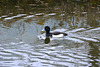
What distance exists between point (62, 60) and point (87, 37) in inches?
159

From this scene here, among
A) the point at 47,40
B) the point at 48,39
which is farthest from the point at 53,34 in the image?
the point at 47,40

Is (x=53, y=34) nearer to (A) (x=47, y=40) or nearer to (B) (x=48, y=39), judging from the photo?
(B) (x=48, y=39)

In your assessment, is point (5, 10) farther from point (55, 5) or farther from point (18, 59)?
point (18, 59)

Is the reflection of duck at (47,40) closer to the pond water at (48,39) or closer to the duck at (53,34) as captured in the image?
the pond water at (48,39)

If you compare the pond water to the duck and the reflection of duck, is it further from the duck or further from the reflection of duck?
the duck

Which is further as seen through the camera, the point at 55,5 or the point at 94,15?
the point at 55,5

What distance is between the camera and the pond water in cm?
934

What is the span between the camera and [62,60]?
929cm

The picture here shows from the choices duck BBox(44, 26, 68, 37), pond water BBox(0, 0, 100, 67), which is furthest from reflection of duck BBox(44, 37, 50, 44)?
duck BBox(44, 26, 68, 37)

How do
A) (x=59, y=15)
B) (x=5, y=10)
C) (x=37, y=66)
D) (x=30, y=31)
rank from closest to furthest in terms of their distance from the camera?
1. (x=37, y=66)
2. (x=30, y=31)
3. (x=59, y=15)
4. (x=5, y=10)

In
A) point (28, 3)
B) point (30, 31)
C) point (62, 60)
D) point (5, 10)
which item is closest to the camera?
point (62, 60)

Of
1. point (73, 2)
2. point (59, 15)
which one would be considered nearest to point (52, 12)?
point (59, 15)

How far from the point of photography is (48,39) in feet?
44.0

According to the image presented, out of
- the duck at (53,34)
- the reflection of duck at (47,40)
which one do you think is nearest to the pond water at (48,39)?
the reflection of duck at (47,40)
